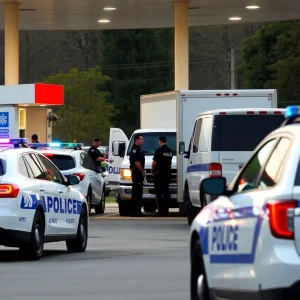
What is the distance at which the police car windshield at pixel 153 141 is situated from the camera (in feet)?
94.6

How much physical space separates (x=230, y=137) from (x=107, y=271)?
745cm

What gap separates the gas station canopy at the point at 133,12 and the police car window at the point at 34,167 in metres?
19.4

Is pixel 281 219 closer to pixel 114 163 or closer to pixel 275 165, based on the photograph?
pixel 275 165

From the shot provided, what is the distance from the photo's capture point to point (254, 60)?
71.8 meters

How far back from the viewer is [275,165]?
8039 millimetres

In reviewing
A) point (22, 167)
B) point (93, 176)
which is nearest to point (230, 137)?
point (22, 167)

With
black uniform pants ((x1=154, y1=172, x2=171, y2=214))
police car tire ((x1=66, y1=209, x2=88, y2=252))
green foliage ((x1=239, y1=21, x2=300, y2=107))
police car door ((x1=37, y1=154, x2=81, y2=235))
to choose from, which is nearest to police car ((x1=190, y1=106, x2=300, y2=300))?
police car door ((x1=37, y1=154, x2=81, y2=235))

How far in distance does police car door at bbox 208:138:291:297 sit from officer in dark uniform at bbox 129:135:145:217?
59.5 ft

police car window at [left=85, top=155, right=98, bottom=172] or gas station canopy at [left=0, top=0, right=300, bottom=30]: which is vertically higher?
gas station canopy at [left=0, top=0, right=300, bottom=30]

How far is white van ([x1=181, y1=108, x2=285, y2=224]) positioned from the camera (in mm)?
21438

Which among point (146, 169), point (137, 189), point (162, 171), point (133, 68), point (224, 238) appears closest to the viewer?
point (224, 238)

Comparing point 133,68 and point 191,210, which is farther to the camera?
point 133,68

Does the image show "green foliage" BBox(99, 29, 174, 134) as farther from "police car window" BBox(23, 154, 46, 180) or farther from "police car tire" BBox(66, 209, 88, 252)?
"police car window" BBox(23, 154, 46, 180)

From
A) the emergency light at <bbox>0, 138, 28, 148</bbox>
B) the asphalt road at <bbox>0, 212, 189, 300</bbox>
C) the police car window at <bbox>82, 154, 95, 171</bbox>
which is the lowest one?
the asphalt road at <bbox>0, 212, 189, 300</bbox>
